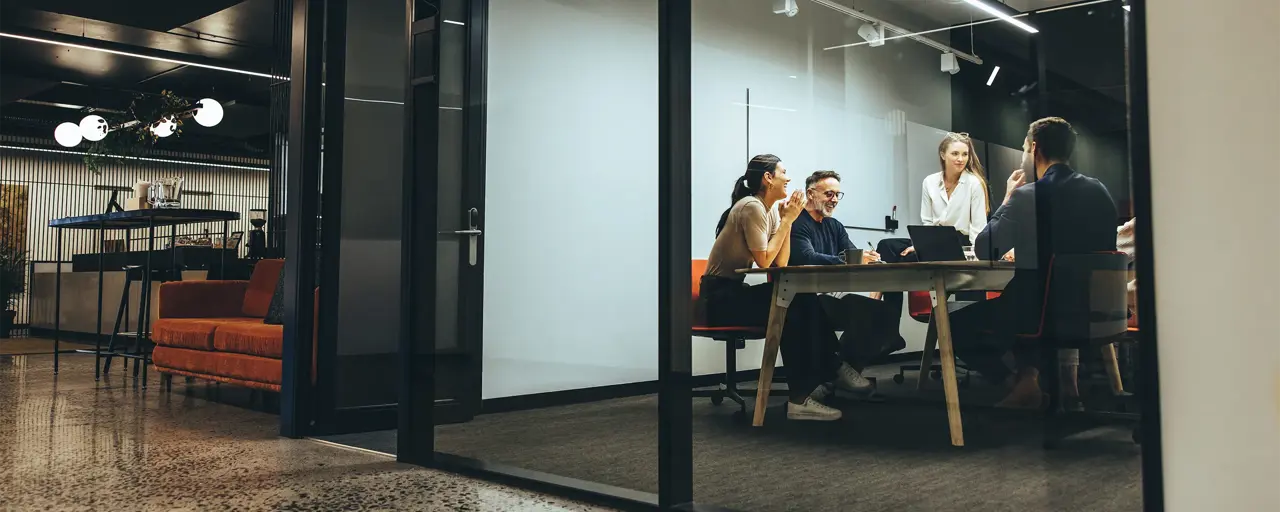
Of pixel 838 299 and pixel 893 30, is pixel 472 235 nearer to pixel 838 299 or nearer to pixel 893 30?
pixel 838 299

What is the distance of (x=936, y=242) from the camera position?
221cm

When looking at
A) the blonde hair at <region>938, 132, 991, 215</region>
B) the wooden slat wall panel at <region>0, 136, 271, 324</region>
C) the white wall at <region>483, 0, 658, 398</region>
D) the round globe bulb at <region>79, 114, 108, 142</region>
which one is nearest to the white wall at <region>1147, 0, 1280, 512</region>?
the blonde hair at <region>938, 132, 991, 215</region>

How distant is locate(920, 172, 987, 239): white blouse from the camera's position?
2098 mm

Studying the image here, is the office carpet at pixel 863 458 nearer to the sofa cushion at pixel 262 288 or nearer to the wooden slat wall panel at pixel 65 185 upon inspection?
the sofa cushion at pixel 262 288

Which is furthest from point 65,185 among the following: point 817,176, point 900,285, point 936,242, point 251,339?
point 936,242

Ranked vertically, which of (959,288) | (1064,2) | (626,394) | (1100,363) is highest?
(1064,2)

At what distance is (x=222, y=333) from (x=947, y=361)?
4.10 metres

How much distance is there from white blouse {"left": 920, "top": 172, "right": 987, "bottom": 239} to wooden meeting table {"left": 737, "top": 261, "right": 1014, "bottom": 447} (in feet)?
0.30

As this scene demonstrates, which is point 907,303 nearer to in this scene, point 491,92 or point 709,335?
point 709,335

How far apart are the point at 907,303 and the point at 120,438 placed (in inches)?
130

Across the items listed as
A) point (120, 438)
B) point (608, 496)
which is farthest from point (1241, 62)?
point (120, 438)

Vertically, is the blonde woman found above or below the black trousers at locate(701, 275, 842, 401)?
above

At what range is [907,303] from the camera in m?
2.29

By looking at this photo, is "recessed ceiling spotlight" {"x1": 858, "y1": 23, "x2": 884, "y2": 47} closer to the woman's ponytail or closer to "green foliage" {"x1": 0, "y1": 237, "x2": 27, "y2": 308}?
the woman's ponytail
